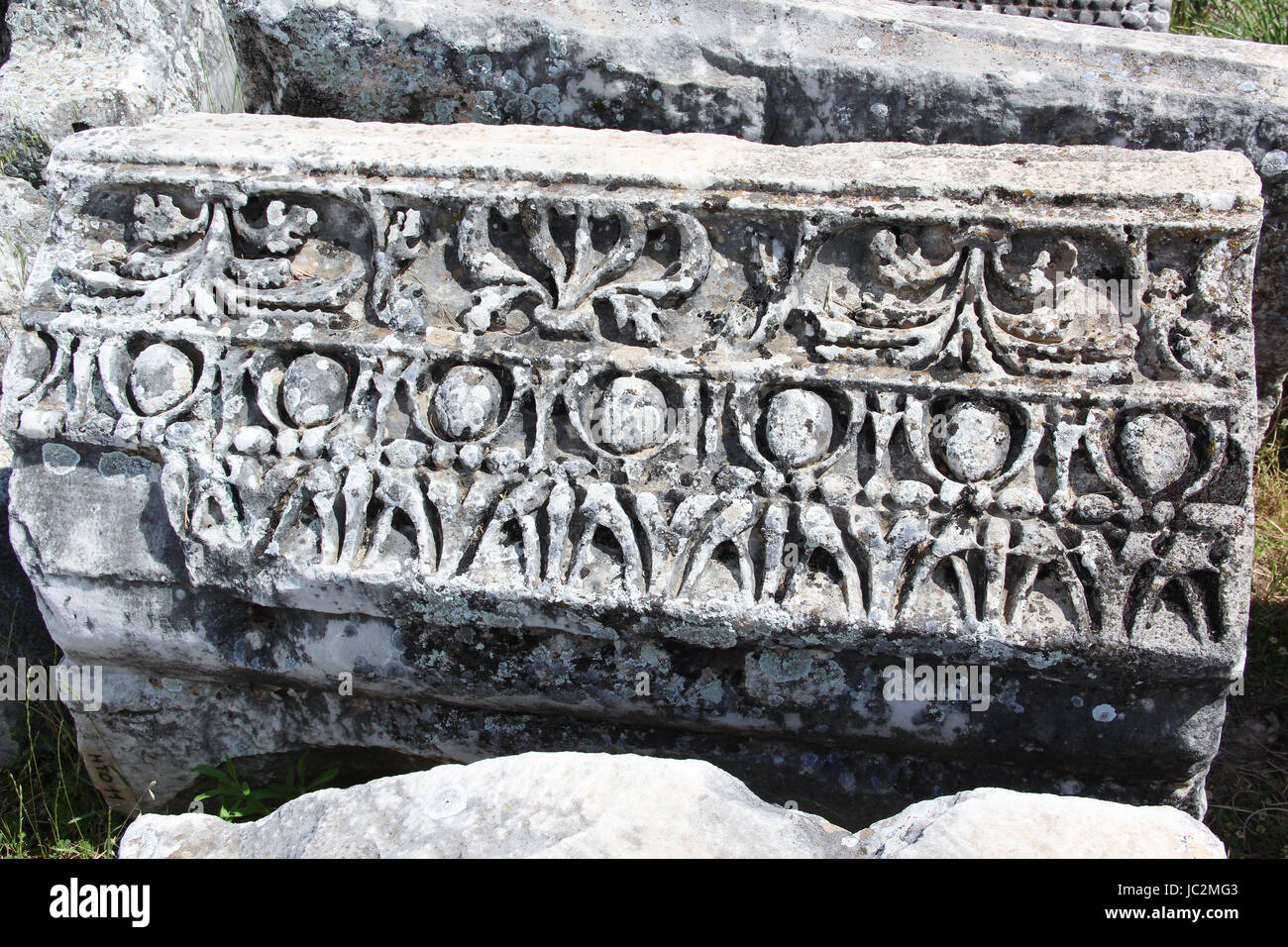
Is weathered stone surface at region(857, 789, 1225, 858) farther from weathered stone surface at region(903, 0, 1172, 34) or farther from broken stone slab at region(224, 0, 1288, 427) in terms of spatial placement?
weathered stone surface at region(903, 0, 1172, 34)

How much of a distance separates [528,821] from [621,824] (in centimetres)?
14

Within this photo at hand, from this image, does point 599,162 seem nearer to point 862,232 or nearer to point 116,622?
point 862,232

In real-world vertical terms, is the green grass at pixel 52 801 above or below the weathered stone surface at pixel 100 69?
below

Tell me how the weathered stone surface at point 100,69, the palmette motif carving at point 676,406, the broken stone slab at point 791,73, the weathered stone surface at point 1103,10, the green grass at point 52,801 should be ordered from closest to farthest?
the palmette motif carving at point 676,406 < the green grass at point 52,801 < the broken stone slab at point 791,73 < the weathered stone surface at point 100,69 < the weathered stone surface at point 1103,10

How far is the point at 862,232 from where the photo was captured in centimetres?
197

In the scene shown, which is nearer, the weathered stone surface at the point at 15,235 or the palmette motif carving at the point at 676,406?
the palmette motif carving at the point at 676,406

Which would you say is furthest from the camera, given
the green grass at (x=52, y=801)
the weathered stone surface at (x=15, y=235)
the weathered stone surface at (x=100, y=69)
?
the weathered stone surface at (x=15, y=235)

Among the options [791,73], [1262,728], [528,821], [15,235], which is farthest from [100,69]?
[1262,728]

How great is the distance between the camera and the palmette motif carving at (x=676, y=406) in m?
1.84

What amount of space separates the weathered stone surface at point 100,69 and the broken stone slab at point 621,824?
2005mm

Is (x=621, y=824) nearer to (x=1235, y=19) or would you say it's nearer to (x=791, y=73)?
(x=791, y=73)

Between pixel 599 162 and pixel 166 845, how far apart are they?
4.68 feet

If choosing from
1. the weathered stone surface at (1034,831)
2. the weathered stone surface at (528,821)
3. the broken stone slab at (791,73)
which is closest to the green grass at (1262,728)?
the broken stone slab at (791,73)

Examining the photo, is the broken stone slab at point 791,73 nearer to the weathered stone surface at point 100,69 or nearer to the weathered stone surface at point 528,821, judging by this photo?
the weathered stone surface at point 100,69
